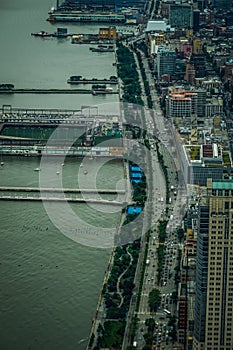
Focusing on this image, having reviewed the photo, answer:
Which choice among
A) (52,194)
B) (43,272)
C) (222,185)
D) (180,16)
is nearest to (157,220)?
(52,194)

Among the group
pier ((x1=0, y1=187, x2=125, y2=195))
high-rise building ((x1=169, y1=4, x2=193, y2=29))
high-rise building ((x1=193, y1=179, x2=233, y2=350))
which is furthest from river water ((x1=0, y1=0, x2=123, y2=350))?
high-rise building ((x1=169, y1=4, x2=193, y2=29))

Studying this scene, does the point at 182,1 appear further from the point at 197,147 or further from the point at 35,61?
the point at 197,147

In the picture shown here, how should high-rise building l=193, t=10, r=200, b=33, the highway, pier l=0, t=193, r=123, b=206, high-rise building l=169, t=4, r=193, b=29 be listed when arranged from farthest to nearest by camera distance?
high-rise building l=169, t=4, r=193, b=29, high-rise building l=193, t=10, r=200, b=33, pier l=0, t=193, r=123, b=206, the highway

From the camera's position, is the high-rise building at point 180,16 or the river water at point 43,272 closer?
the river water at point 43,272

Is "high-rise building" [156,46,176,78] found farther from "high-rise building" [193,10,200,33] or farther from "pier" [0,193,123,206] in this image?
"pier" [0,193,123,206]

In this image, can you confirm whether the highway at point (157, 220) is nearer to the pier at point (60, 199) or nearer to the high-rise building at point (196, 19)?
the pier at point (60, 199)

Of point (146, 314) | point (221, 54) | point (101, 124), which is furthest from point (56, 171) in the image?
point (221, 54)

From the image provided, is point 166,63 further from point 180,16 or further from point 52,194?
point 52,194

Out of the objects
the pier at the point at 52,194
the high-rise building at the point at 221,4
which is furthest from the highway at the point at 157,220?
the high-rise building at the point at 221,4

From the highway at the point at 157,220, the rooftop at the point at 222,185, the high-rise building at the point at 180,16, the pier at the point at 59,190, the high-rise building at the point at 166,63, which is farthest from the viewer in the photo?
the high-rise building at the point at 180,16

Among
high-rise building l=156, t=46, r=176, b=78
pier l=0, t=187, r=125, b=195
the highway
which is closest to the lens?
the highway
